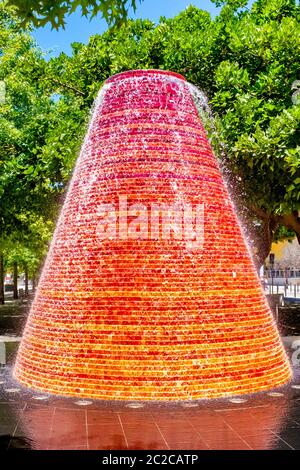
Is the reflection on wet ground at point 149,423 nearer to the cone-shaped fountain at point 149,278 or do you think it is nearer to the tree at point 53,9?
the cone-shaped fountain at point 149,278

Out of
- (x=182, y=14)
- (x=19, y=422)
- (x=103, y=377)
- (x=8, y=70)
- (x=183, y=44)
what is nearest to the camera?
(x=19, y=422)

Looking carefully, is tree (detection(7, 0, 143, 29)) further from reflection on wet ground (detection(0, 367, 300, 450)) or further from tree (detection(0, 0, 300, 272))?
tree (detection(0, 0, 300, 272))

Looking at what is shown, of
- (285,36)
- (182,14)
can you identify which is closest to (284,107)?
(285,36)

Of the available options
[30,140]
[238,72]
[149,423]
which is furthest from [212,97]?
[149,423]

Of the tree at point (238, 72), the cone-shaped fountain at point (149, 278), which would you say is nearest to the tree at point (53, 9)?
the cone-shaped fountain at point (149, 278)

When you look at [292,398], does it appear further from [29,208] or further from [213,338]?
[29,208]

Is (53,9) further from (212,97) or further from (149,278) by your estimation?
(212,97)

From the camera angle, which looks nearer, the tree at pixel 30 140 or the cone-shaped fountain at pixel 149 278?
the cone-shaped fountain at pixel 149 278

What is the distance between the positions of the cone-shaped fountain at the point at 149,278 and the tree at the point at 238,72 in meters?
4.84

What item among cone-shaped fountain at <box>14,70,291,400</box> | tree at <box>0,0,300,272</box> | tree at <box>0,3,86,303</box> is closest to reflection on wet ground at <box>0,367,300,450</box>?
cone-shaped fountain at <box>14,70,291,400</box>

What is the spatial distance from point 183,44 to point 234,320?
10.3 m

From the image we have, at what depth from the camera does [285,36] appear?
47.8 ft

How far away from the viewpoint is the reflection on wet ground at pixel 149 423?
5902 mm

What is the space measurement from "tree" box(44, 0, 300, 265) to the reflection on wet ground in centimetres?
709
